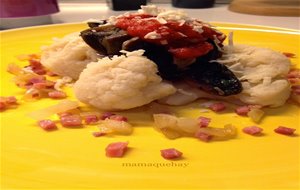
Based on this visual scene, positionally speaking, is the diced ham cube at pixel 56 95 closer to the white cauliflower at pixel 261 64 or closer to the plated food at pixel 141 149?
the plated food at pixel 141 149

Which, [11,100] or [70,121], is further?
[11,100]

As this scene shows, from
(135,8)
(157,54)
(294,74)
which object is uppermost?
(157,54)

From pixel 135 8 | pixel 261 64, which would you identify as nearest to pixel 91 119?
pixel 261 64

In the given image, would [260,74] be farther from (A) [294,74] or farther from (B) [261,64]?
(A) [294,74]

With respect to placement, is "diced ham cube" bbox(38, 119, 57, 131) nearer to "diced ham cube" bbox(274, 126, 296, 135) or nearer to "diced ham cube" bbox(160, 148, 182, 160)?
"diced ham cube" bbox(160, 148, 182, 160)

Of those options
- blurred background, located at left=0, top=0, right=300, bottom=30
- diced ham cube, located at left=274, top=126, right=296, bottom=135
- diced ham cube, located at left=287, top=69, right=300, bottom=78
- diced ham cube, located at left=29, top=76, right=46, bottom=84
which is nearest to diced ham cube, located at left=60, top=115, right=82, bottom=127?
diced ham cube, located at left=29, top=76, right=46, bottom=84

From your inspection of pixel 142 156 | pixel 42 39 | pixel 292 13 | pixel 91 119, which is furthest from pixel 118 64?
pixel 292 13

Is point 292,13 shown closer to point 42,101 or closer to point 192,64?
point 192,64
